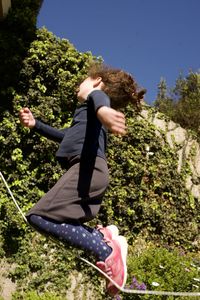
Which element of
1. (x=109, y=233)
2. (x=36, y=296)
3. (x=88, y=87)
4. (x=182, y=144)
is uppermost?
(x=182, y=144)

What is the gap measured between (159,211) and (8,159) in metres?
2.41

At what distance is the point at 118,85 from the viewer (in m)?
2.41

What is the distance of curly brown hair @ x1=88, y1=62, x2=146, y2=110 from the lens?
94.7 inches

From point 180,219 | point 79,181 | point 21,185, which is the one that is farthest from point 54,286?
point 79,181

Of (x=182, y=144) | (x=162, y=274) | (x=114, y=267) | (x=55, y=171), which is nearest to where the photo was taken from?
(x=114, y=267)

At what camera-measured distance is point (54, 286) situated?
5.64 m

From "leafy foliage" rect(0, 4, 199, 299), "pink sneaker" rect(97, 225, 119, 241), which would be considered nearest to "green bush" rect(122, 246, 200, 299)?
"leafy foliage" rect(0, 4, 199, 299)

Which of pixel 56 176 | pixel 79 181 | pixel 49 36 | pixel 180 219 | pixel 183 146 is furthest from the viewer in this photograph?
pixel 183 146

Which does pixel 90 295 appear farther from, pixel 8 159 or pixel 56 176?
pixel 8 159

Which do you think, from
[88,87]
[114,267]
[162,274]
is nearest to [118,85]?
[88,87]

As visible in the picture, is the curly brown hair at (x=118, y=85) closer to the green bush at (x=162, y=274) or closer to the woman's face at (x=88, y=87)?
the woman's face at (x=88, y=87)

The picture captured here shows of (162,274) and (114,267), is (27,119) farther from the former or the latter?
(162,274)

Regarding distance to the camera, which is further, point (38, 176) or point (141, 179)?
point (141, 179)

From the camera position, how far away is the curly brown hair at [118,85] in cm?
241
